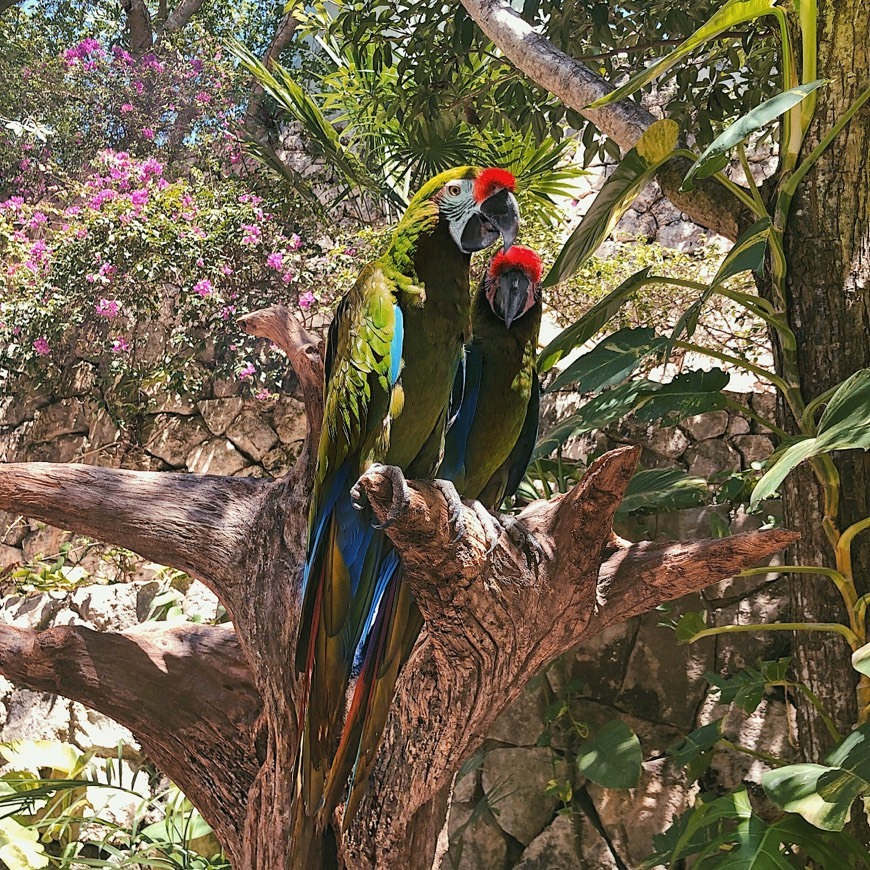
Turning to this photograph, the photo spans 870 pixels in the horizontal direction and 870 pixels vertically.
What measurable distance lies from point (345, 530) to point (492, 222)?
1.37 ft

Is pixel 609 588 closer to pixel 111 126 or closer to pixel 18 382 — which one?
pixel 18 382

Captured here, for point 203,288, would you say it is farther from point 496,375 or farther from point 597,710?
point 496,375

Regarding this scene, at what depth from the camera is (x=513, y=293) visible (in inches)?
46.3

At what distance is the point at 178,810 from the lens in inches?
82.7

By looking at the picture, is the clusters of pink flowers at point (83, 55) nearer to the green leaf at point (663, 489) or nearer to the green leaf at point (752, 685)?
the green leaf at point (663, 489)

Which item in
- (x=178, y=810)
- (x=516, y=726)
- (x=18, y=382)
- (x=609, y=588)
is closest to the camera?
(x=609, y=588)

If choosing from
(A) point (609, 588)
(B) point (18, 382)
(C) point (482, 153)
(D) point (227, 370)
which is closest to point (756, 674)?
(A) point (609, 588)

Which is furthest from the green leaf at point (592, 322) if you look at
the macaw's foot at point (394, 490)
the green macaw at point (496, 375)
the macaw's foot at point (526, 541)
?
the macaw's foot at point (394, 490)

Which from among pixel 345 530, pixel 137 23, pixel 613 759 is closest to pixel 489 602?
pixel 345 530

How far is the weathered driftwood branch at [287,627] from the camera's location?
39.3 inches

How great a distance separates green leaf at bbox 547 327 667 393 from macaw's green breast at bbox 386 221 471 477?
31 cm

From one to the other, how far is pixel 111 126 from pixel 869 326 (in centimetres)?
420

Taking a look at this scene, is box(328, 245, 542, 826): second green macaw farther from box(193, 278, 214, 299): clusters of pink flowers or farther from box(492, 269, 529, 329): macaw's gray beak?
box(193, 278, 214, 299): clusters of pink flowers

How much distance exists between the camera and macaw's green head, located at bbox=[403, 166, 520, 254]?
975 millimetres
